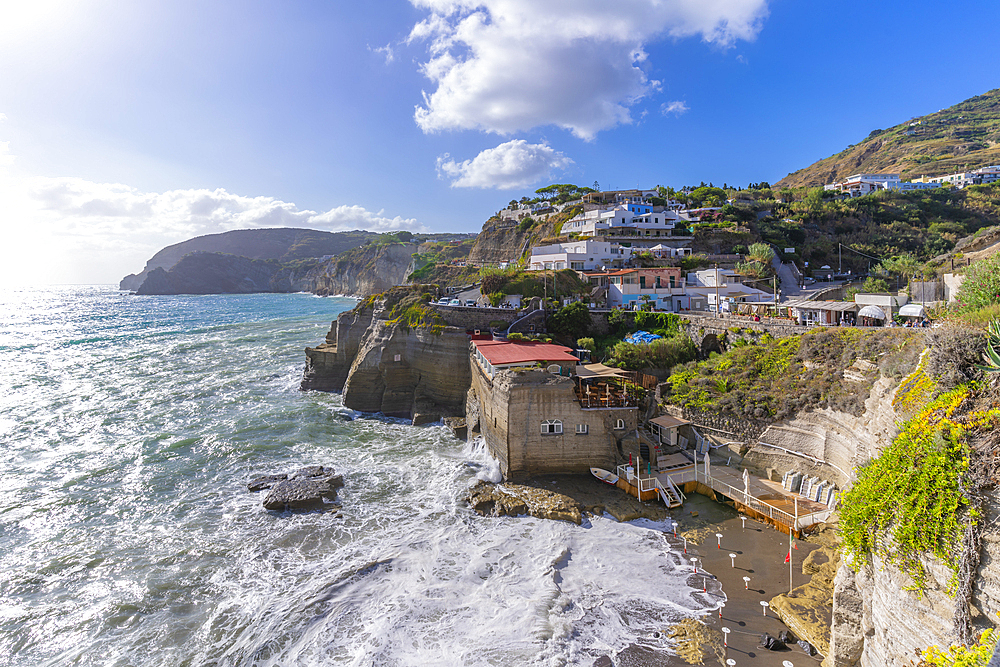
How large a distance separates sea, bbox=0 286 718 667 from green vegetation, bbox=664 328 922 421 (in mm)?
8122

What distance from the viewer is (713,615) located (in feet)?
41.2

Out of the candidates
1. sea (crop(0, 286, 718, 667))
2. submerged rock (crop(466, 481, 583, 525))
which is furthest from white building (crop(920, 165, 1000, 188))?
sea (crop(0, 286, 718, 667))

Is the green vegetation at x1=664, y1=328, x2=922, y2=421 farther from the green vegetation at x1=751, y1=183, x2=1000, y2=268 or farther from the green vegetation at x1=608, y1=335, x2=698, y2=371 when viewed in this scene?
the green vegetation at x1=751, y1=183, x2=1000, y2=268

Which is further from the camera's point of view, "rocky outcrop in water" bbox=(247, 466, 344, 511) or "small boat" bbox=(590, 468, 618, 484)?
"small boat" bbox=(590, 468, 618, 484)

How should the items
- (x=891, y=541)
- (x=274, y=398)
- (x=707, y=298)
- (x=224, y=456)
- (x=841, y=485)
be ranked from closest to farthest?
1. (x=891, y=541)
2. (x=841, y=485)
3. (x=224, y=456)
4. (x=274, y=398)
5. (x=707, y=298)

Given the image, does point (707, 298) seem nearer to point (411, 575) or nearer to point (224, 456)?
point (411, 575)

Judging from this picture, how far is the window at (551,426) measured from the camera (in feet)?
65.9

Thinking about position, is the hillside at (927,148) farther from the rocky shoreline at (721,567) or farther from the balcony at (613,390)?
the rocky shoreline at (721,567)

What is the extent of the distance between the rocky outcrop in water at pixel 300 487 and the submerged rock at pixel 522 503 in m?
6.07

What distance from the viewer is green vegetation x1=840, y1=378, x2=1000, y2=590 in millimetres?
7336

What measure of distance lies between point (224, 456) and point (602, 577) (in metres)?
20.5

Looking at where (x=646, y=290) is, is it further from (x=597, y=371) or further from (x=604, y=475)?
(x=604, y=475)

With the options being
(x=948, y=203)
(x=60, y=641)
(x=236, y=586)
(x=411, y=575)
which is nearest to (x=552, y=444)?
(x=411, y=575)

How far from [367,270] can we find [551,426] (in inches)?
5576
